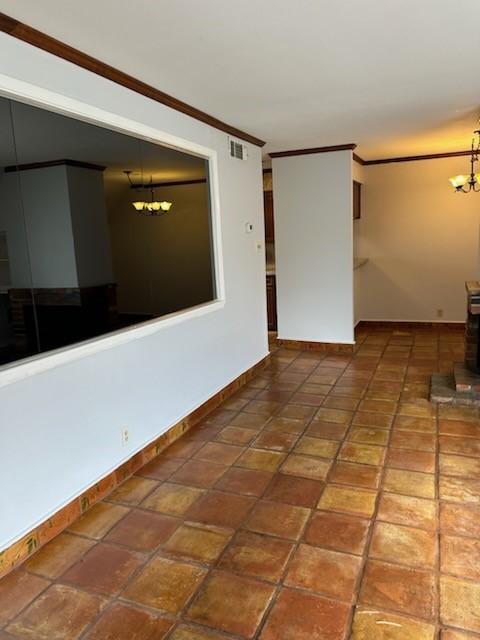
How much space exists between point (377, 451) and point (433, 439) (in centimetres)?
46

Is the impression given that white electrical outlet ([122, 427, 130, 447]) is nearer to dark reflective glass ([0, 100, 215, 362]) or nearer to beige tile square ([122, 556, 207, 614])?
dark reflective glass ([0, 100, 215, 362])

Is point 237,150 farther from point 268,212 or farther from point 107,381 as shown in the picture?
point 107,381

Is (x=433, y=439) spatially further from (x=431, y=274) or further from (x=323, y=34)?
(x=431, y=274)

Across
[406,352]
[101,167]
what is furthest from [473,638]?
[406,352]

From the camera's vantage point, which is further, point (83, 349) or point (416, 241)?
point (416, 241)

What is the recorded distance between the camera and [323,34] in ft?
7.48

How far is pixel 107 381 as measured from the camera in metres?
2.74

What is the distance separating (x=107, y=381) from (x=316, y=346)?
3544 mm

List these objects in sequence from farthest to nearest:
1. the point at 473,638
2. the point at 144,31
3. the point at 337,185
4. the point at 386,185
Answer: the point at 386,185 < the point at 337,185 < the point at 144,31 < the point at 473,638

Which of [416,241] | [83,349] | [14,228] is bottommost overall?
[83,349]

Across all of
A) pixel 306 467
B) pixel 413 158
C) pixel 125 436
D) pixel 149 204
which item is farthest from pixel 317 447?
pixel 413 158

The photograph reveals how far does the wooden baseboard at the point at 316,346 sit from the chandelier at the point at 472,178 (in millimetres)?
2164

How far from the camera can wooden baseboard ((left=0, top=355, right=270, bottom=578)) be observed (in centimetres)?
216

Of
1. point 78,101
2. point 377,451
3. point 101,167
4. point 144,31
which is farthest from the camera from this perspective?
point 377,451
